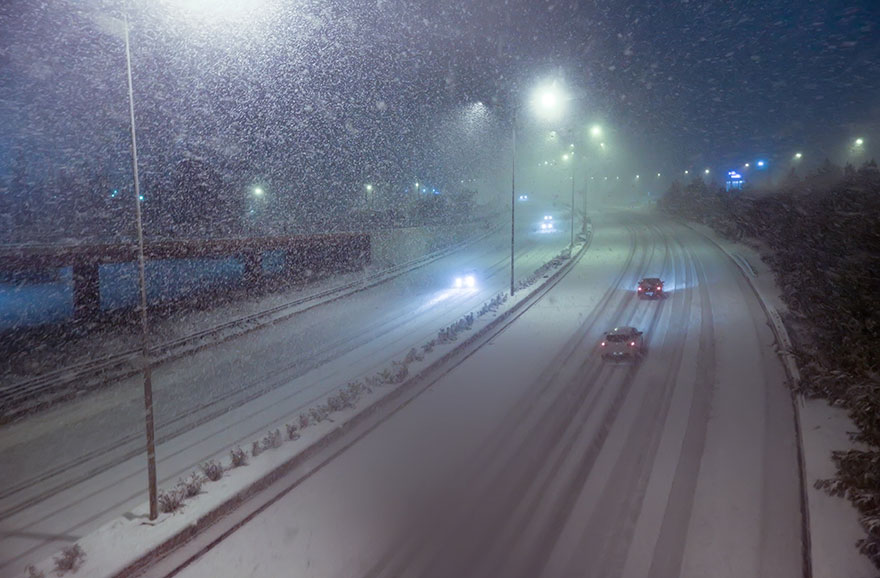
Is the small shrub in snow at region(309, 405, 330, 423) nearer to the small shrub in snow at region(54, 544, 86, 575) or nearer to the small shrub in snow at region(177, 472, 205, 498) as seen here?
the small shrub in snow at region(177, 472, 205, 498)

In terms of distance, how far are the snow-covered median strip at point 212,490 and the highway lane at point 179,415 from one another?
1258mm

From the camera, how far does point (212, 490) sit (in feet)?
35.0

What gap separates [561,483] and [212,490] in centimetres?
656

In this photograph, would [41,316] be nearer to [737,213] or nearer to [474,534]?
[474,534]

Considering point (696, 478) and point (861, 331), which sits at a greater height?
point (861, 331)

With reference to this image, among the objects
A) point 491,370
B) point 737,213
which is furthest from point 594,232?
point 491,370

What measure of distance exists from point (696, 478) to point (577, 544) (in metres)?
3.29

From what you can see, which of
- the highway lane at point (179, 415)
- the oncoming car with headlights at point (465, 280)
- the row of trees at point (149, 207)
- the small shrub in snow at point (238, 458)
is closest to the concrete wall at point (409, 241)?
the row of trees at point (149, 207)

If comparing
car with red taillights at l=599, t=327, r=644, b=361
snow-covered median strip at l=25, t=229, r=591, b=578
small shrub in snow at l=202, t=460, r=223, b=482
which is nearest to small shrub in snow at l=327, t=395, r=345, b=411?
snow-covered median strip at l=25, t=229, r=591, b=578

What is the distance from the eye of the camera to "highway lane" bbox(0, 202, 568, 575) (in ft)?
36.5

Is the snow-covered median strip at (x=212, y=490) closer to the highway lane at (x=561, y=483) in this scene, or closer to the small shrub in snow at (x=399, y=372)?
the small shrub in snow at (x=399, y=372)

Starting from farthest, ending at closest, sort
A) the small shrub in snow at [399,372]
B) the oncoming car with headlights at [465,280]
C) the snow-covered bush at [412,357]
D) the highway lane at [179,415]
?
the oncoming car with headlights at [465,280]
the snow-covered bush at [412,357]
the small shrub in snow at [399,372]
the highway lane at [179,415]

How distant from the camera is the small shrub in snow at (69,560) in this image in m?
8.44

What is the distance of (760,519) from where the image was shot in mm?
9188
